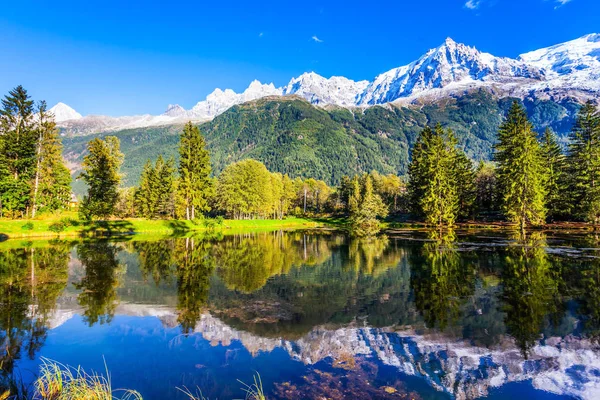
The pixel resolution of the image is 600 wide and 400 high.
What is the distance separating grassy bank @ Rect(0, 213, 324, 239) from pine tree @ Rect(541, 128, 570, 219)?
65.5 meters

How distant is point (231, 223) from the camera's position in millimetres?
82062

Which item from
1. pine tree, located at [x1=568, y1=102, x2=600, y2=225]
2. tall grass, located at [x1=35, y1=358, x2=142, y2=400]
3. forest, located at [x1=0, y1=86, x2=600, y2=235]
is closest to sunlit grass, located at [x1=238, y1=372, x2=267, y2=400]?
tall grass, located at [x1=35, y1=358, x2=142, y2=400]

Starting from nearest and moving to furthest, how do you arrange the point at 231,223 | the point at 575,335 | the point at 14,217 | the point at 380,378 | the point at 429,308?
1. the point at 380,378
2. the point at 575,335
3. the point at 429,308
4. the point at 14,217
5. the point at 231,223

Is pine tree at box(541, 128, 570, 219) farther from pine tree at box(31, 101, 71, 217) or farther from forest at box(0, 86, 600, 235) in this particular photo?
pine tree at box(31, 101, 71, 217)

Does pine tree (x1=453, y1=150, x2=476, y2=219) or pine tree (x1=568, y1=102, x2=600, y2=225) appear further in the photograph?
pine tree (x1=453, y1=150, x2=476, y2=219)

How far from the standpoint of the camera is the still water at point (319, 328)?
932 centimetres

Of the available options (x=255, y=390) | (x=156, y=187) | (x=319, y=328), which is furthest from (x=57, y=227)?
(x=255, y=390)

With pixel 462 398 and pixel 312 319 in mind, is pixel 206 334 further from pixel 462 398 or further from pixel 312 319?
pixel 462 398

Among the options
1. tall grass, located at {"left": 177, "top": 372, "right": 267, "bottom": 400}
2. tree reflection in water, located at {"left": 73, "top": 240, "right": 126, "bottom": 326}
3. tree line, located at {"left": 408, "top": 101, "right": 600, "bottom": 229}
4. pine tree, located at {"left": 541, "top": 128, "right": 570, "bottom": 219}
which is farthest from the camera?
pine tree, located at {"left": 541, "top": 128, "right": 570, "bottom": 219}

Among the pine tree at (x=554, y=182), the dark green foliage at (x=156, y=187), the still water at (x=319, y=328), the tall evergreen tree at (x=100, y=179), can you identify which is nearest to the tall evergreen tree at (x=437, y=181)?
the pine tree at (x=554, y=182)

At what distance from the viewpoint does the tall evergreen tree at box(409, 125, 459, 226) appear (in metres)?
67.6

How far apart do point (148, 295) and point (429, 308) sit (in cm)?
1472

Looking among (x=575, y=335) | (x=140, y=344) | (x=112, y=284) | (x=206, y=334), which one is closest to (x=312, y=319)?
(x=206, y=334)

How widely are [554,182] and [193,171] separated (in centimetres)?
7264
